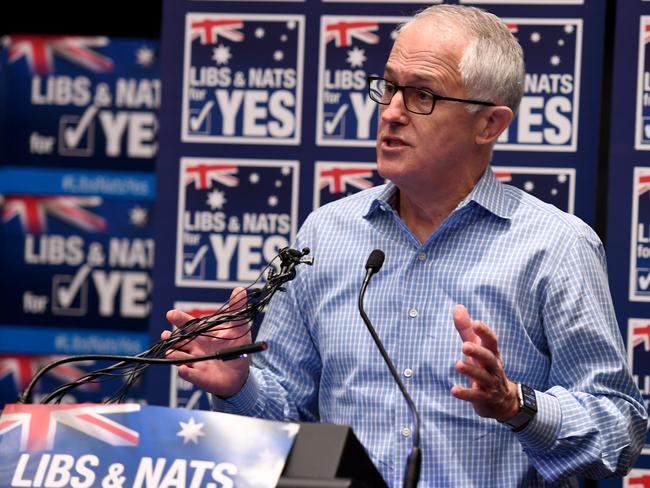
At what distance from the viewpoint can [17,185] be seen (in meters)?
5.59

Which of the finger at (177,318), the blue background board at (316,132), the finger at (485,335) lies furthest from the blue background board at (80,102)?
the finger at (485,335)

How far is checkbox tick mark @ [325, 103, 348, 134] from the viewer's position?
3311 millimetres

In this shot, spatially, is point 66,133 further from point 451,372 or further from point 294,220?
point 451,372

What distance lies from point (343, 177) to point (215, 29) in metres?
0.63

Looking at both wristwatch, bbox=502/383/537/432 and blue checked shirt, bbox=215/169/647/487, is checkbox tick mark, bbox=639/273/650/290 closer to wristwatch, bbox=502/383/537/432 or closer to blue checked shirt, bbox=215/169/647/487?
blue checked shirt, bbox=215/169/647/487

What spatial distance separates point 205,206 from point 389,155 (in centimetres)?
109

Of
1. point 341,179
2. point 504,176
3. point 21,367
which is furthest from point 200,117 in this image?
point 21,367

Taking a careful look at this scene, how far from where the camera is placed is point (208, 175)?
3381 millimetres

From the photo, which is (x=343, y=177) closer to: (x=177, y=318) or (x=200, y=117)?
(x=200, y=117)

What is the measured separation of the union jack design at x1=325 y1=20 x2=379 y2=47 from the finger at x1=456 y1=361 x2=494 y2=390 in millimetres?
1646

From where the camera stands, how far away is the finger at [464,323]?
1.92 metres

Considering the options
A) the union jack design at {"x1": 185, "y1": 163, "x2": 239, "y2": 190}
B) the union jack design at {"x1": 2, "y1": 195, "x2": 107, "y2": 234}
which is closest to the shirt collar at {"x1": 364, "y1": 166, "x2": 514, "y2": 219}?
the union jack design at {"x1": 185, "y1": 163, "x2": 239, "y2": 190}

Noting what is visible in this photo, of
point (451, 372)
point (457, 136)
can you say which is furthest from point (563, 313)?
point (457, 136)

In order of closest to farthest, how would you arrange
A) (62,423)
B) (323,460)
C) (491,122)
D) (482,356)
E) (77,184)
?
(323,460)
(62,423)
(482,356)
(491,122)
(77,184)
